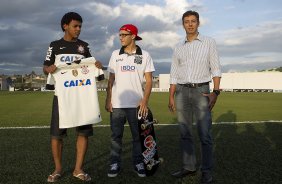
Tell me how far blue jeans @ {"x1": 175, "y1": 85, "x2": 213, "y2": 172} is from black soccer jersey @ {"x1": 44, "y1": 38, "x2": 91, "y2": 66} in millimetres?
1645

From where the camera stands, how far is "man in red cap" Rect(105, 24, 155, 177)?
18.0ft

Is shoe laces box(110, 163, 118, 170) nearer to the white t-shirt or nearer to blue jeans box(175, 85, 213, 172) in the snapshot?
the white t-shirt

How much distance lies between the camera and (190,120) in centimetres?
559

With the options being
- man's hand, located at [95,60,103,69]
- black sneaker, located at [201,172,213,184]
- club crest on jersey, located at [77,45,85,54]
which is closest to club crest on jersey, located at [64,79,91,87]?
man's hand, located at [95,60,103,69]

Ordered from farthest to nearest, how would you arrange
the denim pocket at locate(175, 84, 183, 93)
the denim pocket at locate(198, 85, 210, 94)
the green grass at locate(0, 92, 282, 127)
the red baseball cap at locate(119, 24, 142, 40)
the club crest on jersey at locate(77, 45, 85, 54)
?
the green grass at locate(0, 92, 282, 127) → the denim pocket at locate(175, 84, 183, 93) → the red baseball cap at locate(119, 24, 142, 40) → the denim pocket at locate(198, 85, 210, 94) → the club crest on jersey at locate(77, 45, 85, 54)

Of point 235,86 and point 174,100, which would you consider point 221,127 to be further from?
point 235,86

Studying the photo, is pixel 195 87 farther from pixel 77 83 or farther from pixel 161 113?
pixel 161 113

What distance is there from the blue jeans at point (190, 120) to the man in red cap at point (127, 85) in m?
0.54

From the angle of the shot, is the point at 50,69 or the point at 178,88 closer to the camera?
the point at 50,69

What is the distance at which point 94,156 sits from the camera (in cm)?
689

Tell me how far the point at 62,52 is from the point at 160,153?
3184 millimetres


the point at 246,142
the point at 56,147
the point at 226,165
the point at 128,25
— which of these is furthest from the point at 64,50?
the point at 246,142

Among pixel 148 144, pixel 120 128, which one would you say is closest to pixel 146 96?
pixel 120 128

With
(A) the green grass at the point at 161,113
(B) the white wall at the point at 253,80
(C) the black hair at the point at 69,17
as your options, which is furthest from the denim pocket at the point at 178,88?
(B) the white wall at the point at 253,80
